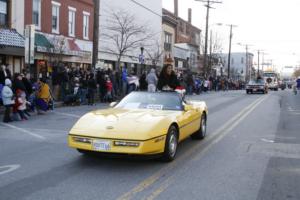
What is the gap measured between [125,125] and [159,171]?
95 centimetres

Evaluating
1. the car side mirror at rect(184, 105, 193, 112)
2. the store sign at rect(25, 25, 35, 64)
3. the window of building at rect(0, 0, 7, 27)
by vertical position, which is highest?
the window of building at rect(0, 0, 7, 27)

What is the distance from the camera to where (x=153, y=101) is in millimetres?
9328

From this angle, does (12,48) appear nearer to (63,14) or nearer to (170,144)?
(63,14)

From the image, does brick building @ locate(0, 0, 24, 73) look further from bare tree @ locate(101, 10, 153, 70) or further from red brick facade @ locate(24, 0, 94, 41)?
bare tree @ locate(101, 10, 153, 70)

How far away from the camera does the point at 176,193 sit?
614cm

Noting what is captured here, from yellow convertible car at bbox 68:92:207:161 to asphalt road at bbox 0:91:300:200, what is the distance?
35 cm

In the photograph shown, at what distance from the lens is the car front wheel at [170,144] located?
26.1ft

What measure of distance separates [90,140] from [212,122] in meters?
7.89

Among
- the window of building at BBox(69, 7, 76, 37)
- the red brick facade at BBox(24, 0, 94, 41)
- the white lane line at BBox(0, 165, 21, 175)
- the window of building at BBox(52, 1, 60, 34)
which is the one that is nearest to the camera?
the white lane line at BBox(0, 165, 21, 175)

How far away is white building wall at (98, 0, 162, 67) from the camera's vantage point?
36.2 meters

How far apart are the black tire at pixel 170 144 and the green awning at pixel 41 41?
1894 cm

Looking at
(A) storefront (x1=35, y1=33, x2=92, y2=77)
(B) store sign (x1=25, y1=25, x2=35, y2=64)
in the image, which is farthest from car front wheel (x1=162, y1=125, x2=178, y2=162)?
(A) storefront (x1=35, y1=33, x2=92, y2=77)

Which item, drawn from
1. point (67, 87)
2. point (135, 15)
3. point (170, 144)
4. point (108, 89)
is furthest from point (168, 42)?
point (170, 144)

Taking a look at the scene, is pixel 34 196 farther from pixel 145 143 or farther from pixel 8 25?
pixel 8 25
